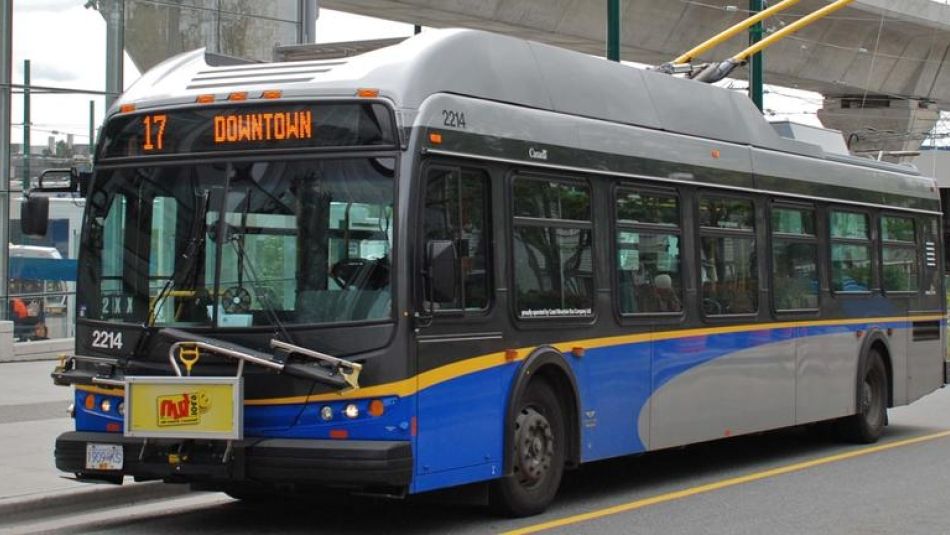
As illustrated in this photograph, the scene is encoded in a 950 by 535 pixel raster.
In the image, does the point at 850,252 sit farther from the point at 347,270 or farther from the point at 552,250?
the point at 347,270

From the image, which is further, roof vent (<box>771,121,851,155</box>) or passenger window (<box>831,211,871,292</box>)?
passenger window (<box>831,211,871,292</box>)

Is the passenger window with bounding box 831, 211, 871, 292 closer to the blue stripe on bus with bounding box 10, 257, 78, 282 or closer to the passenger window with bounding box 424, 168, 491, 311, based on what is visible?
the passenger window with bounding box 424, 168, 491, 311

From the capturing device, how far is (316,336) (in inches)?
366

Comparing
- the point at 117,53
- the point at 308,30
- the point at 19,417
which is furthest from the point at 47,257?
the point at 19,417

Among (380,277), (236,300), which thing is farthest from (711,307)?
(236,300)

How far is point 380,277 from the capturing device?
30.8 ft

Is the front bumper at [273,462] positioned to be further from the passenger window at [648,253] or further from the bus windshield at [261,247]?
the passenger window at [648,253]

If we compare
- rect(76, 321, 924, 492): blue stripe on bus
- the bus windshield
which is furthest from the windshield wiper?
rect(76, 321, 924, 492): blue stripe on bus

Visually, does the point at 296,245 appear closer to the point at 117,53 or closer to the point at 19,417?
the point at 19,417

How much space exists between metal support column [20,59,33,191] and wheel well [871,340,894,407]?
617 inches

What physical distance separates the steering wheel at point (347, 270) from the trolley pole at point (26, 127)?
1834 centimetres

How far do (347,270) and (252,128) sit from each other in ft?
3.80

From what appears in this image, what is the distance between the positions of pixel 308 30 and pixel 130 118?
55.2 feet

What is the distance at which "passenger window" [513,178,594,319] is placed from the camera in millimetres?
10703
